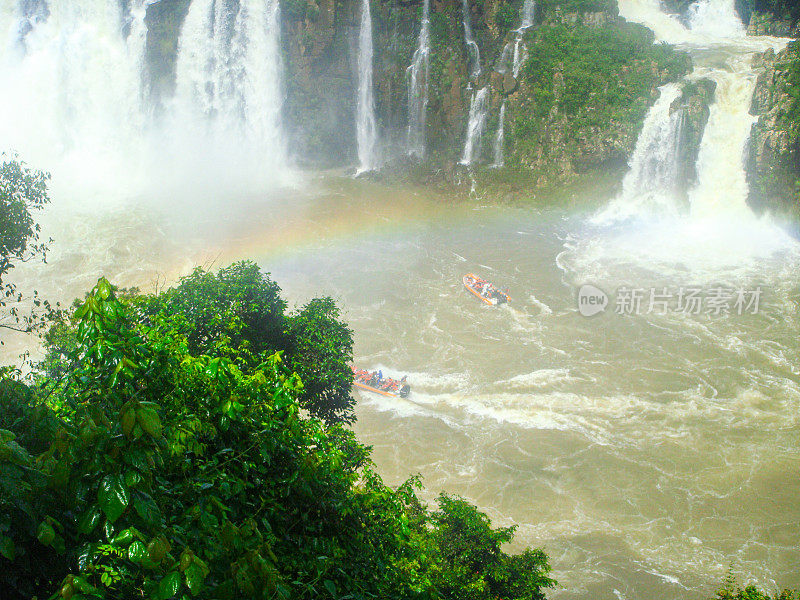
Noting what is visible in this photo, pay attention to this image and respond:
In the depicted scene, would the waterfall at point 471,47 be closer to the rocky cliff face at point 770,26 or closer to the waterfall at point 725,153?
the waterfall at point 725,153

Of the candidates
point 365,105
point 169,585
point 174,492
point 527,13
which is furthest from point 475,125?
point 169,585

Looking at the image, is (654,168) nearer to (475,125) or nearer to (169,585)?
(475,125)

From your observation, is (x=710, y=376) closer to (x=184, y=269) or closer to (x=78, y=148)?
(x=184, y=269)

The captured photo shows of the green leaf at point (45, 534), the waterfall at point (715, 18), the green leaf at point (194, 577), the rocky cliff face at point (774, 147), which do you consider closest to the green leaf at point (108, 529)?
the green leaf at point (45, 534)

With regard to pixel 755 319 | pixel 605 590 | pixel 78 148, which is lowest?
pixel 605 590

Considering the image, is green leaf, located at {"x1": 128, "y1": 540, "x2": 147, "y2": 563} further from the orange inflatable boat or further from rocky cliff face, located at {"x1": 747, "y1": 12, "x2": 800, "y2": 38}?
rocky cliff face, located at {"x1": 747, "y1": 12, "x2": 800, "y2": 38}

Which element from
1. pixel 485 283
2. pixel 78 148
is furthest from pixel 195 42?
pixel 485 283
